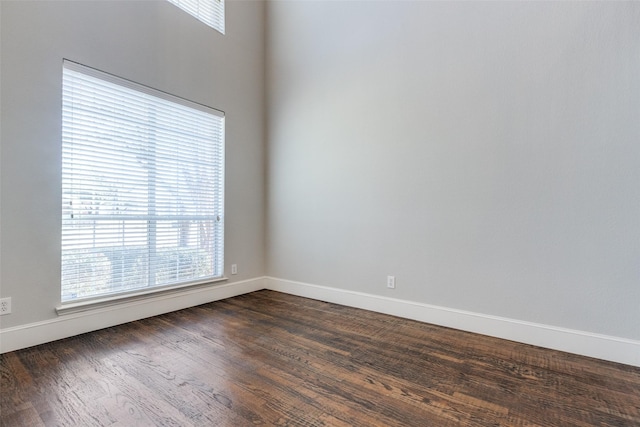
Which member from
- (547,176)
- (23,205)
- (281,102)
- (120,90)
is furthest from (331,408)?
(281,102)

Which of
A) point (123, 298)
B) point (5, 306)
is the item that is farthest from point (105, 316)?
point (5, 306)

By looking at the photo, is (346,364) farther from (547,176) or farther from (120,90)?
(120,90)

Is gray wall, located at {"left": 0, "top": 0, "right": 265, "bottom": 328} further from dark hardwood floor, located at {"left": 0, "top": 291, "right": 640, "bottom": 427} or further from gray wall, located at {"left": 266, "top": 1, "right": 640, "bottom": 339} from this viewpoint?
gray wall, located at {"left": 266, "top": 1, "right": 640, "bottom": 339}

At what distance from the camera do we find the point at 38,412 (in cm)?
151

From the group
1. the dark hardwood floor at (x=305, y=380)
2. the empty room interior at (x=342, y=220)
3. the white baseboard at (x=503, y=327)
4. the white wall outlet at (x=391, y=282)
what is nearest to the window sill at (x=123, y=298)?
the empty room interior at (x=342, y=220)

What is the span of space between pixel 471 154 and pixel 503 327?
146 cm

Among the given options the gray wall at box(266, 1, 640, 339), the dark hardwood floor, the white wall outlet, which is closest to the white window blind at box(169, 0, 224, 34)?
the gray wall at box(266, 1, 640, 339)

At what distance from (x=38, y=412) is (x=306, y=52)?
12.6ft

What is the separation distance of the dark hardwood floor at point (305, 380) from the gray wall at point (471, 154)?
514 mm

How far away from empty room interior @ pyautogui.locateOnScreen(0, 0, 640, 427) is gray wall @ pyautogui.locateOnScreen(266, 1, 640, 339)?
0.02 m

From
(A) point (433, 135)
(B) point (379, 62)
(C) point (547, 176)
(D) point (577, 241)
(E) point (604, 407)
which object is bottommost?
(E) point (604, 407)

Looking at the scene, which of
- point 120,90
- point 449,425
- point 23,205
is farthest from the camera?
point 120,90

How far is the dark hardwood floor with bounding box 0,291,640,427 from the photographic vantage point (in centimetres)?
152

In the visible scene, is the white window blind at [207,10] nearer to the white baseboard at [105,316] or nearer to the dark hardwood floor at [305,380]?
the white baseboard at [105,316]
